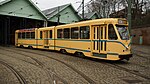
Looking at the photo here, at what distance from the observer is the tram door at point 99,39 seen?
451 inches

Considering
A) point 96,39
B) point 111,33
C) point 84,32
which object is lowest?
point 96,39

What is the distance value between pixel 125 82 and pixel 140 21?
28152 millimetres

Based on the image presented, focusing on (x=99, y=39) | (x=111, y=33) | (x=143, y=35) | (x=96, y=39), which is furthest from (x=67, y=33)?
(x=143, y=35)

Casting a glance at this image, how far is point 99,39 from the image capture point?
11844mm

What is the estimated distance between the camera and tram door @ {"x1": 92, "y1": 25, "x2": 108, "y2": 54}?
1145cm

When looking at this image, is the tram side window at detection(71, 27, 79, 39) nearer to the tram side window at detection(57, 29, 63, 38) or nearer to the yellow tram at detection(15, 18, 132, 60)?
the yellow tram at detection(15, 18, 132, 60)

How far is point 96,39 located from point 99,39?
0.92 feet

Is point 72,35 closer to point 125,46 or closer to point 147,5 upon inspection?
point 125,46

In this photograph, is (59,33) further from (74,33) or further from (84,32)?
(84,32)

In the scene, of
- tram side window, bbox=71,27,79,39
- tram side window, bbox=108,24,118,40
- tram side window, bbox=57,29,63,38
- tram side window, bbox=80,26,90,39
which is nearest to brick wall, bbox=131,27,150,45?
tram side window, bbox=57,29,63,38

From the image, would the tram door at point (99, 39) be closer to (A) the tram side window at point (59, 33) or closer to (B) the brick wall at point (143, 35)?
(A) the tram side window at point (59, 33)

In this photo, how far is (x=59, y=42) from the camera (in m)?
16.8

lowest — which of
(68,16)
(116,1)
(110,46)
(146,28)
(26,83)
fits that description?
(26,83)

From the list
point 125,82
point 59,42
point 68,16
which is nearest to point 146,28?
point 68,16
